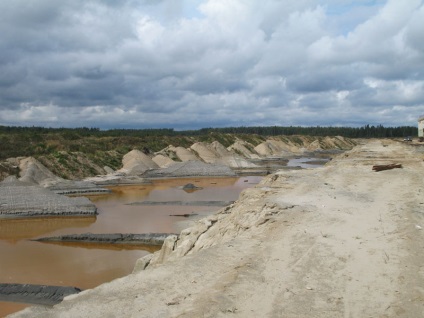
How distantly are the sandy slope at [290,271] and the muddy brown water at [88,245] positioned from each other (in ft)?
16.9

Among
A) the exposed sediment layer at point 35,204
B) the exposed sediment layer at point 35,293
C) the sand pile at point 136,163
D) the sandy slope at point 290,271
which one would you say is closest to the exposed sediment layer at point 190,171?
the sand pile at point 136,163

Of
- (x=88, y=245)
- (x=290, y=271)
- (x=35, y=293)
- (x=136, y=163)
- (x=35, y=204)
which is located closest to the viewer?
(x=290, y=271)

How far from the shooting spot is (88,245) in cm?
2016

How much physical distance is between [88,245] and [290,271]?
1477 centimetres

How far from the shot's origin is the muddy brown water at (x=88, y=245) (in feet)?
51.7

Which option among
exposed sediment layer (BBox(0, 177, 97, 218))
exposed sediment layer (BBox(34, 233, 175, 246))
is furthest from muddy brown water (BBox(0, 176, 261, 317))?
exposed sediment layer (BBox(0, 177, 97, 218))

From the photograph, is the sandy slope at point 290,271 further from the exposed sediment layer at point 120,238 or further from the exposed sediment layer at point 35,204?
the exposed sediment layer at point 35,204

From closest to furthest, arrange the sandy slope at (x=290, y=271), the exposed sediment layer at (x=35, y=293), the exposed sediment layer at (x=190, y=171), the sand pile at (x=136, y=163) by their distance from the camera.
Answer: the sandy slope at (x=290, y=271) → the exposed sediment layer at (x=35, y=293) → the exposed sediment layer at (x=190, y=171) → the sand pile at (x=136, y=163)

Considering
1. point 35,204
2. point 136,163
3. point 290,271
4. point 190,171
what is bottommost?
point 190,171

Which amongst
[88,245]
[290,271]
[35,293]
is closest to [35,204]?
[88,245]

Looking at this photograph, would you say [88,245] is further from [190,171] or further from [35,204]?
[190,171]

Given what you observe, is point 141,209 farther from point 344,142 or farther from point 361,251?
point 344,142

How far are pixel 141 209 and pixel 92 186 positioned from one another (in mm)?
12846

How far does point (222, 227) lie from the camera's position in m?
12.9
